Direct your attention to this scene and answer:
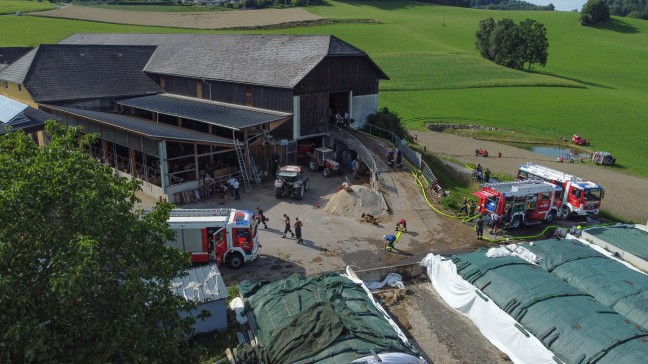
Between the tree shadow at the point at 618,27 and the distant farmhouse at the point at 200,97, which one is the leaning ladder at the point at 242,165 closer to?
the distant farmhouse at the point at 200,97

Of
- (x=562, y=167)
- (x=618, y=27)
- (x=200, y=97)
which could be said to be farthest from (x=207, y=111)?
(x=618, y=27)

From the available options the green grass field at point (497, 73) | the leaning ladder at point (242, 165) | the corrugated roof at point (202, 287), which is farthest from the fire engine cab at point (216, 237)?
the green grass field at point (497, 73)

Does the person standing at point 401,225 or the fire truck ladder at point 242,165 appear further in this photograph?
the fire truck ladder at point 242,165

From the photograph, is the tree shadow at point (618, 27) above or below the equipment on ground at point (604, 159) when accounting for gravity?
above

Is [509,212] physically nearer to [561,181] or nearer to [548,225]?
[548,225]

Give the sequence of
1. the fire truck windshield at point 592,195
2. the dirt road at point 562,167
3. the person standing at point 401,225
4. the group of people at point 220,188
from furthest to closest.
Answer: the dirt road at point 562,167, the group of people at point 220,188, the fire truck windshield at point 592,195, the person standing at point 401,225

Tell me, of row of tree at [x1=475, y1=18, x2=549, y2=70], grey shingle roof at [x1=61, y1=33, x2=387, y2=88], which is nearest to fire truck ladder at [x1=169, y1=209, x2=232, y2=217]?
grey shingle roof at [x1=61, y1=33, x2=387, y2=88]

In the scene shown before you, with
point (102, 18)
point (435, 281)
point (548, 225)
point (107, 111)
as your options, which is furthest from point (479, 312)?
point (102, 18)
